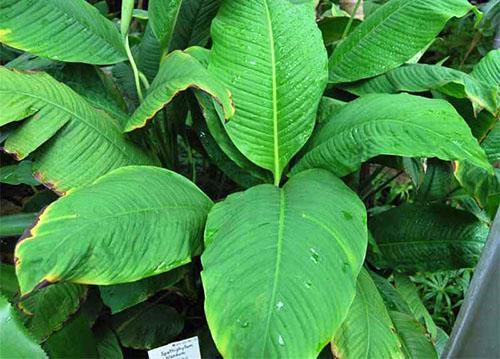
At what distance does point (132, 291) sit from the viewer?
45.2 inches

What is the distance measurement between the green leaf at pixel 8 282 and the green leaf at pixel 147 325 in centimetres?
22

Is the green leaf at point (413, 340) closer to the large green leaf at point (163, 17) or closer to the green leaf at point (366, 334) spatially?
the green leaf at point (366, 334)

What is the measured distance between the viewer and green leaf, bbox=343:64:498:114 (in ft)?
4.29

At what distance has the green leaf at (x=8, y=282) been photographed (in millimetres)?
1265

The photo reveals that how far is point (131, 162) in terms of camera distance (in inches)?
47.5

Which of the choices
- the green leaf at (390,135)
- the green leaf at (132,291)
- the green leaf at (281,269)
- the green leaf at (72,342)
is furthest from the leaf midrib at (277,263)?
the green leaf at (72,342)

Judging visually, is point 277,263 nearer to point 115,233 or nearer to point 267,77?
point 115,233

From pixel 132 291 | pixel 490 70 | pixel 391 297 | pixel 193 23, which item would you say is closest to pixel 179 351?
pixel 132 291

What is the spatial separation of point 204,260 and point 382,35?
29.4 inches

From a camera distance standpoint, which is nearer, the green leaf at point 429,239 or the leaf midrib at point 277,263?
the leaf midrib at point 277,263

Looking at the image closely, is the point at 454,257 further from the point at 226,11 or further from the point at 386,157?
the point at 226,11

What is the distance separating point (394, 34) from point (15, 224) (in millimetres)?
952

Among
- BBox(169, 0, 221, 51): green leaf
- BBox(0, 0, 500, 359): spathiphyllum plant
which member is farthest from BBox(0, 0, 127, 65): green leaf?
BBox(169, 0, 221, 51): green leaf

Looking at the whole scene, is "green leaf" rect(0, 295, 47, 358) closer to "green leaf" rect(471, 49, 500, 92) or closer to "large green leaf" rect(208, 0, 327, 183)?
"large green leaf" rect(208, 0, 327, 183)
